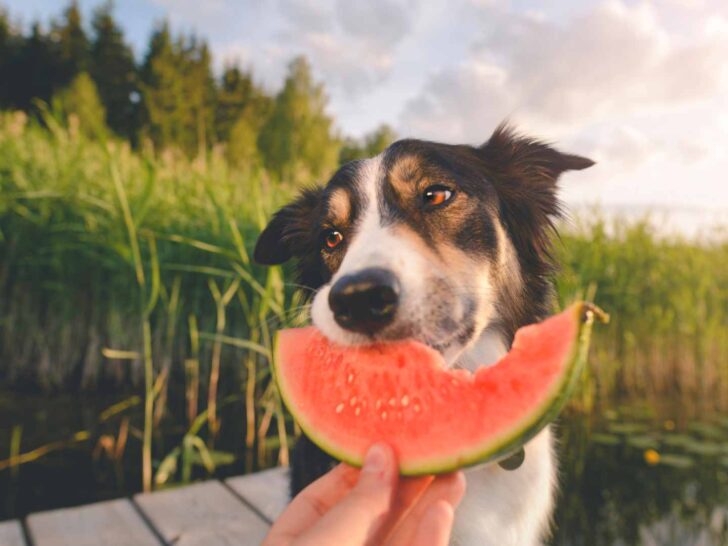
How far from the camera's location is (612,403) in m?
6.43

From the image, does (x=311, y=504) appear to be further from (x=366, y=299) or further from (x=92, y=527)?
(x=92, y=527)

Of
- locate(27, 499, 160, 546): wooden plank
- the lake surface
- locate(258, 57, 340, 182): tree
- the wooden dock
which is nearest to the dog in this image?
the wooden dock

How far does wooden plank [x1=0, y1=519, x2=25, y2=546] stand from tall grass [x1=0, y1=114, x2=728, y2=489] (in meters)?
1.34

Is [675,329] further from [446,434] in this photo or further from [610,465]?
[446,434]

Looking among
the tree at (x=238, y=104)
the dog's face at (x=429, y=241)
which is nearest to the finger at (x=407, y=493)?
the dog's face at (x=429, y=241)

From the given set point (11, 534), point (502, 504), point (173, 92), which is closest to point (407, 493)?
point (502, 504)

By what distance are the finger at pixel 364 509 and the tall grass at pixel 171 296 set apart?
9.27 feet

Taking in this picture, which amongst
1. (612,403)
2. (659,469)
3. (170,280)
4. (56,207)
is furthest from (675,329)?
(56,207)

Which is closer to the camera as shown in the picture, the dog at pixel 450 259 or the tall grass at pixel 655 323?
the dog at pixel 450 259

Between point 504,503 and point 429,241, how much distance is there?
0.84 meters

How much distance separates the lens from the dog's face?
1.47 metres

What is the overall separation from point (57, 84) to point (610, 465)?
41811mm

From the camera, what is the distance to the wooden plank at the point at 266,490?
2.88 m

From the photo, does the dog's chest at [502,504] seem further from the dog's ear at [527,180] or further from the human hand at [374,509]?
the dog's ear at [527,180]
